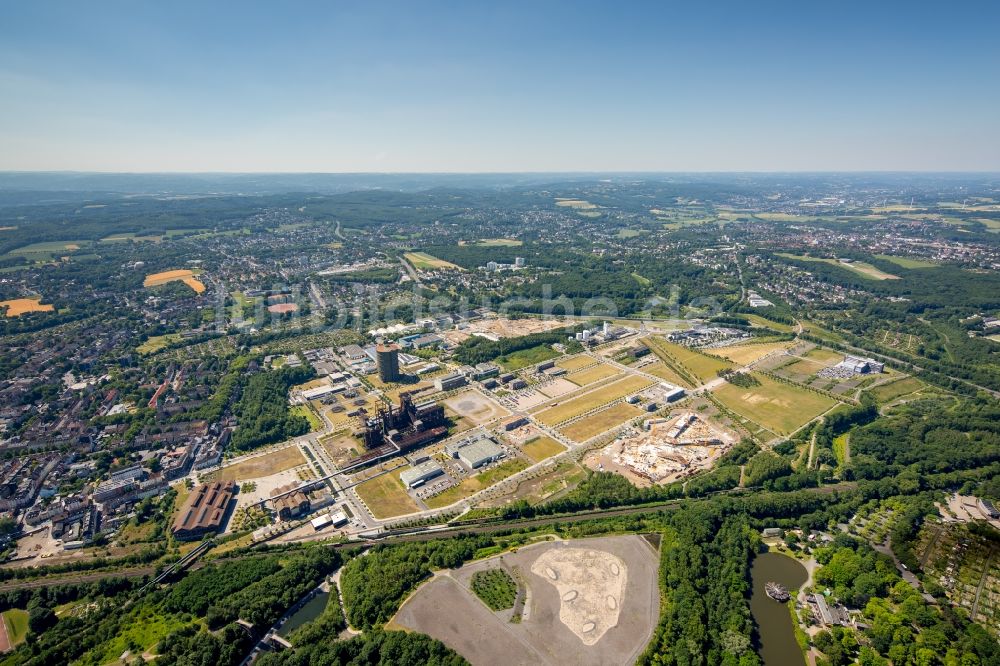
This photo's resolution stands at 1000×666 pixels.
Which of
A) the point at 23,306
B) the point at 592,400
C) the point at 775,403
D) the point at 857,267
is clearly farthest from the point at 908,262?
the point at 23,306

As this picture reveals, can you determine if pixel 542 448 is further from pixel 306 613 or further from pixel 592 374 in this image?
pixel 306 613

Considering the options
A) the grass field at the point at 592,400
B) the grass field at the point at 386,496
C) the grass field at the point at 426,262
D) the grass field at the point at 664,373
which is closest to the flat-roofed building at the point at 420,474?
the grass field at the point at 386,496

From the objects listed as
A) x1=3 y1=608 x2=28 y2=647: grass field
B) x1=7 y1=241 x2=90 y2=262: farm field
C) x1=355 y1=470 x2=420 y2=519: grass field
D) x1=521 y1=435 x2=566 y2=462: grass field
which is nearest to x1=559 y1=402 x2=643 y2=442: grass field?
x1=521 y1=435 x2=566 y2=462: grass field

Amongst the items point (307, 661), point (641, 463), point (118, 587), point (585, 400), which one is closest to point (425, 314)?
point (585, 400)

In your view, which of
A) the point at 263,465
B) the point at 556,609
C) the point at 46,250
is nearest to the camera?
the point at 556,609

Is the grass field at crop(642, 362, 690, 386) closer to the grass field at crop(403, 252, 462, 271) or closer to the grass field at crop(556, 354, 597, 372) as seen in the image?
the grass field at crop(556, 354, 597, 372)

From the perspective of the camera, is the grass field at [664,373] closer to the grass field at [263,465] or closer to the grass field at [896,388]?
the grass field at [896,388]
